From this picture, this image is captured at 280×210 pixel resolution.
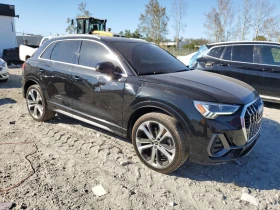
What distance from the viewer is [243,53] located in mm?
6395

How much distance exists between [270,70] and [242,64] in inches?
27.6

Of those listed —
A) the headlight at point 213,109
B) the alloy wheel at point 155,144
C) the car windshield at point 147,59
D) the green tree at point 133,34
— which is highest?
the green tree at point 133,34

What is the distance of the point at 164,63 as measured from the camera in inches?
150

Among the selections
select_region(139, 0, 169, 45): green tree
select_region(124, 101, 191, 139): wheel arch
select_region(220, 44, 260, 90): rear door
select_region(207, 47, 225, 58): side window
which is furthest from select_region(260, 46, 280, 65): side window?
select_region(139, 0, 169, 45): green tree

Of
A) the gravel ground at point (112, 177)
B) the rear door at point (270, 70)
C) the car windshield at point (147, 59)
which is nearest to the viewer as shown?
the gravel ground at point (112, 177)

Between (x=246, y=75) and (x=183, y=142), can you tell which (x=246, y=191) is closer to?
(x=183, y=142)

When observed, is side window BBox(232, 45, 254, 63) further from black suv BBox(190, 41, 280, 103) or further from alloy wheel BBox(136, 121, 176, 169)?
alloy wheel BBox(136, 121, 176, 169)

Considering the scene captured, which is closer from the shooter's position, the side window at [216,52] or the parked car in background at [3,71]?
the side window at [216,52]

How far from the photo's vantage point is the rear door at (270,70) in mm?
5885

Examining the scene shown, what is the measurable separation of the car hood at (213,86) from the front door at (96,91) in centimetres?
58

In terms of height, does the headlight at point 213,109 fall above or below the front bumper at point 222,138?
above

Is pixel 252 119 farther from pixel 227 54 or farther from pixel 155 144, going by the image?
pixel 227 54

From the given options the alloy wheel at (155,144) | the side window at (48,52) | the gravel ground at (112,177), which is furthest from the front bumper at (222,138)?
the side window at (48,52)

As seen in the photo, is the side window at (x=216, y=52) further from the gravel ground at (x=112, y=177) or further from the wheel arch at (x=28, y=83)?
the wheel arch at (x=28, y=83)
